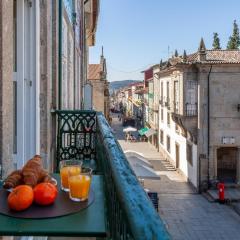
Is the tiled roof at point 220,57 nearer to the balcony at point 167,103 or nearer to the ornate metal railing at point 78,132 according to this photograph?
the balcony at point 167,103

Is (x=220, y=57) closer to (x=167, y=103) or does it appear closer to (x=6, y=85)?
(x=167, y=103)

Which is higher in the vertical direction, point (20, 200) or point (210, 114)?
point (210, 114)

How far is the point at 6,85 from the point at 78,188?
107 cm

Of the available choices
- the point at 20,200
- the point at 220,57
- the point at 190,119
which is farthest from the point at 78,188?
the point at 220,57

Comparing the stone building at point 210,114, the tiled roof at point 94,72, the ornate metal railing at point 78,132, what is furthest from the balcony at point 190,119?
the ornate metal railing at point 78,132

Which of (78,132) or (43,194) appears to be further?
(78,132)

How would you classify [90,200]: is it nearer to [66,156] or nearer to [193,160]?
[66,156]

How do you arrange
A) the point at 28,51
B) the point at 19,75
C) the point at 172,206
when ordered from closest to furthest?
1. the point at 19,75
2. the point at 28,51
3. the point at 172,206

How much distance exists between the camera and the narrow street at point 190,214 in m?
14.1

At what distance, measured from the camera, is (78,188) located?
2.06m

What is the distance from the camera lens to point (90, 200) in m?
2.12

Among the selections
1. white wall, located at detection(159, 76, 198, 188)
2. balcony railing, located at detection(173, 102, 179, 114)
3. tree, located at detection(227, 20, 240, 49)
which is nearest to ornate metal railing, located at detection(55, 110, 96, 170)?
white wall, located at detection(159, 76, 198, 188)

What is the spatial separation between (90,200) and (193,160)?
2066 centimetres

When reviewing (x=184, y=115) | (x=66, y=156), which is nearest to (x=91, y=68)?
(x=184, y=115)
